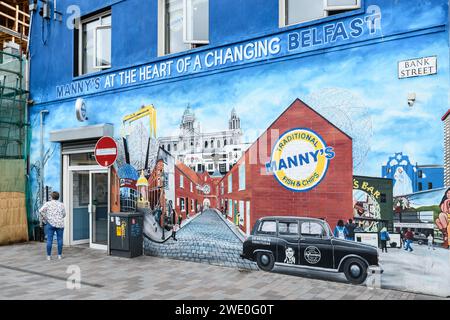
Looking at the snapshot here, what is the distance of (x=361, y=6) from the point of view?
22.0 feet

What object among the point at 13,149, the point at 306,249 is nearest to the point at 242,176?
the point at 306,249

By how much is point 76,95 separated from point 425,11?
28.8 feet

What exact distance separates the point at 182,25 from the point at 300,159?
430 centimetres

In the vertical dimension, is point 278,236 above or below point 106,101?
below

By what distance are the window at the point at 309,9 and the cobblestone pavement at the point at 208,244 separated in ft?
13.6

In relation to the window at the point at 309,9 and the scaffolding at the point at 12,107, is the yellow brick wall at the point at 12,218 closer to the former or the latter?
the scaffolding at the point at 12,107

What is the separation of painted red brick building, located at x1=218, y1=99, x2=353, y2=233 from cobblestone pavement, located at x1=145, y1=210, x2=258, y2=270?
38 cm

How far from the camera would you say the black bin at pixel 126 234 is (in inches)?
365

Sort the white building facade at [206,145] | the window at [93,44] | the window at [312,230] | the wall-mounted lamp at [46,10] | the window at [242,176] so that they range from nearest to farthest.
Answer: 1. the window at [312,230]
2. the window at [242,176]
3. the white building facade at [206,145]
4. the window at [93,44]
5. the wall-mounted lamp at [46,10]

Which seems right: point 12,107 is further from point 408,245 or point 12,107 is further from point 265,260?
point 408,245

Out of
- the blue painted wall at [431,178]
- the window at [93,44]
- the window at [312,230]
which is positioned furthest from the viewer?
the window at [93,44]

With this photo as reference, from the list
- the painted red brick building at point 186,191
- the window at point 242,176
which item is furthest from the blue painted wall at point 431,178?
the painted red brick building at point 186,191
